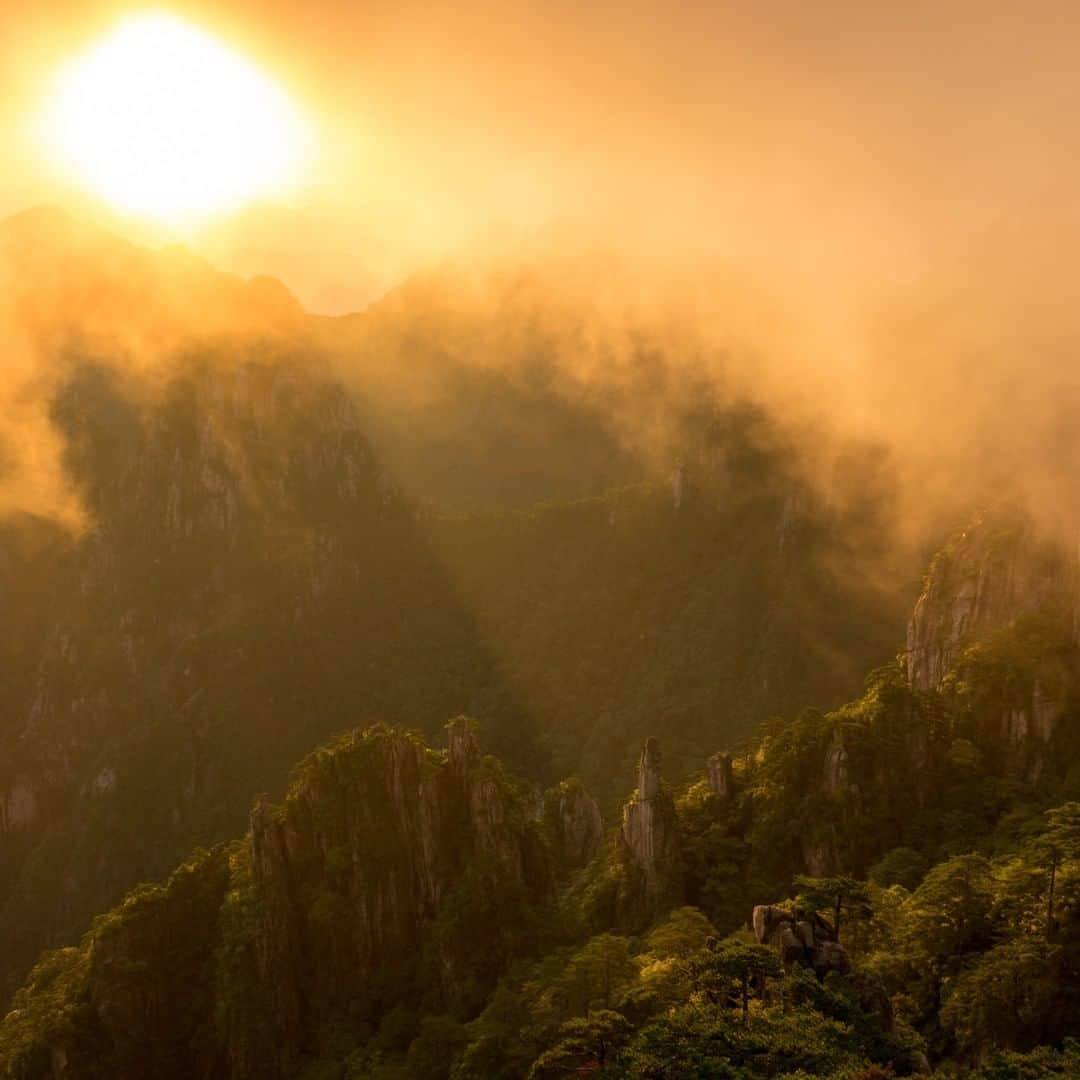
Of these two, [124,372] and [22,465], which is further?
[124,372]

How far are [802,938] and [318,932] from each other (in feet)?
117

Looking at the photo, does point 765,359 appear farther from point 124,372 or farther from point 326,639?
point 124,372

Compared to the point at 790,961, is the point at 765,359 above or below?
above

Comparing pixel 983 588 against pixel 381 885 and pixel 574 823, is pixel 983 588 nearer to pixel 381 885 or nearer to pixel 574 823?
pixel 574 823

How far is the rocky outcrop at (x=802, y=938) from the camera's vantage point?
4034 cm

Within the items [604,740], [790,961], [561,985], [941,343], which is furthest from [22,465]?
[790,961]

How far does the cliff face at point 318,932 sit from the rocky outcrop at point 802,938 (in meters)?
24.2

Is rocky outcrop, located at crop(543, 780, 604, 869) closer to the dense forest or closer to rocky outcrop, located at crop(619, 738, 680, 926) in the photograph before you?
the dense forest

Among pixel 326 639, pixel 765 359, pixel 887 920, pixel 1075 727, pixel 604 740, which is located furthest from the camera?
pixel 765 359

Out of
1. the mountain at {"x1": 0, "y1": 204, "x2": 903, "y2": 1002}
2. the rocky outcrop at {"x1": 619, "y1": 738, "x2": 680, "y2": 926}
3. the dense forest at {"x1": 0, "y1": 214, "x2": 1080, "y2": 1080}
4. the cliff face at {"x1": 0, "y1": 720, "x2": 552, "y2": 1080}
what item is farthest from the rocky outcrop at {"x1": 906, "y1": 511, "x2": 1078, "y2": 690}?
the mountain at {"x1": 0, "y1": 204, "x2": 903, "y2": 1002}

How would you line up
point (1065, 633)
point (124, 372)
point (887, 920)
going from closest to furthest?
point (887, 920) → point (1065, 633) → point (124, 372)

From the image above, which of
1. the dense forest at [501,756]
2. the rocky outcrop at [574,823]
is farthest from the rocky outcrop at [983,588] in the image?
the rocky outcrop at [574,823]

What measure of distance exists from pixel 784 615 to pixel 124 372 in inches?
5038

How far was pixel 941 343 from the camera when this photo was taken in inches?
5886
